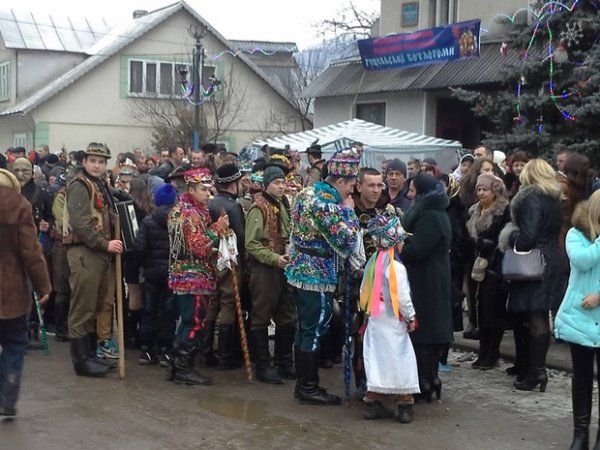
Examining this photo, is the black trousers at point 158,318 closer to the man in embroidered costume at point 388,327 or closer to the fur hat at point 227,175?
the fur hat at point 227,175

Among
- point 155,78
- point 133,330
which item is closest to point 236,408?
point 133,330

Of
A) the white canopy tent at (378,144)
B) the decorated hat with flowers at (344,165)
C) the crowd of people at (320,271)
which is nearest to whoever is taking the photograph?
the crowd of people at (320,271)

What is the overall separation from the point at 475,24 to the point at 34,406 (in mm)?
15124

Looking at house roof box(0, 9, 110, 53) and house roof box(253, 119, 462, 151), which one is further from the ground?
house roof box(0, 9, 110, 53)

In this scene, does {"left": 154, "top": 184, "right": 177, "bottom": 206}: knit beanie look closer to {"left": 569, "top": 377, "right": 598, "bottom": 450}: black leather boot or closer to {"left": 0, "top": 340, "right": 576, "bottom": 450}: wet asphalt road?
{"left": 0, "top": 340, "right": 576, "bottom": 450}: wet asphalt road

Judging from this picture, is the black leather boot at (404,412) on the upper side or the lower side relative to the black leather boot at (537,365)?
lower

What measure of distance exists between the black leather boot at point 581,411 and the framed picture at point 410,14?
1870 centimetres

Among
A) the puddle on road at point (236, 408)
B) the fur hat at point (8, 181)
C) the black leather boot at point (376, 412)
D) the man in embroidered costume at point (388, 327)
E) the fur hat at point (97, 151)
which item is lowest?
the puddle on road at point (236, 408)

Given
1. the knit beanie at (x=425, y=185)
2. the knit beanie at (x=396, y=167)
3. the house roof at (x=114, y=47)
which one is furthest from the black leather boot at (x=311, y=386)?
the house roof at (x=114, y=47)

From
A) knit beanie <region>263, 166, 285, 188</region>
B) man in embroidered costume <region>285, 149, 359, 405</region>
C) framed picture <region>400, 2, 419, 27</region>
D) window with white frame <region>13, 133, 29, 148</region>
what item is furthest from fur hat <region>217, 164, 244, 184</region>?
window with white frame <region>13, 133, 29, 148</region>

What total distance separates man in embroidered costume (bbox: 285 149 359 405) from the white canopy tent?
1012cm

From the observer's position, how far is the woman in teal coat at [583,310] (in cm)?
577

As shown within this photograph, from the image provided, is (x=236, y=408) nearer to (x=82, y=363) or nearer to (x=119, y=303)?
(x=119, y=303)

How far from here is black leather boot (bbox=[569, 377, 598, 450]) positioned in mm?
5938
